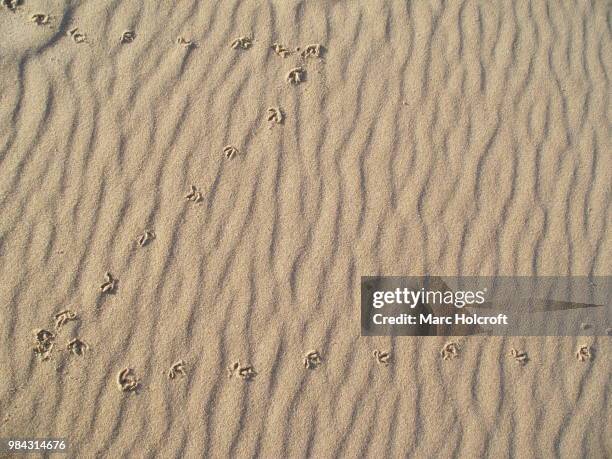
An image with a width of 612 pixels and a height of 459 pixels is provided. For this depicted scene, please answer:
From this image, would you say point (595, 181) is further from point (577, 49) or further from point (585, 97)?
point (577, 49)

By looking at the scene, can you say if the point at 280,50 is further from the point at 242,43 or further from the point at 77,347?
the point at 77,347

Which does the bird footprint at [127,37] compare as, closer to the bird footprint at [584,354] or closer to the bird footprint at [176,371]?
the bird footprint at [176,371]

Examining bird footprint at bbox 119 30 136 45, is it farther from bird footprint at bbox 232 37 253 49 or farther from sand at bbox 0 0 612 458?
bird footprint at bbox 232 37 253 49

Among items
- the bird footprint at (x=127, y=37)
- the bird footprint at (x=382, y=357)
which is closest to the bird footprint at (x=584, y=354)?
the bird footprint at (x=382, y=357)

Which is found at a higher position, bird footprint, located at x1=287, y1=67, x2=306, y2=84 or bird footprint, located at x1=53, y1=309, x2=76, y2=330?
bird footprint, located at x1=287, y1=67, x2=306, y2=84

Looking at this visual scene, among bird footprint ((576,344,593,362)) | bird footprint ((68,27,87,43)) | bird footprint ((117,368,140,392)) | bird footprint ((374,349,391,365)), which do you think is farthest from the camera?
bird footprint ((68,27,87,43))

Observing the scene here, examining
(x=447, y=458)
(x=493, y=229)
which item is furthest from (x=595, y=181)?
(x=447, y=458)

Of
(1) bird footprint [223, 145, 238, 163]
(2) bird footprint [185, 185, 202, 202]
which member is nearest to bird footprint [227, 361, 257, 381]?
(2) bird footprint [185, 185, 202, 202]

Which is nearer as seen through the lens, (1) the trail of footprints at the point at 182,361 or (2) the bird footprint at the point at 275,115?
(1) the trail of footprints at the point at 182,361
